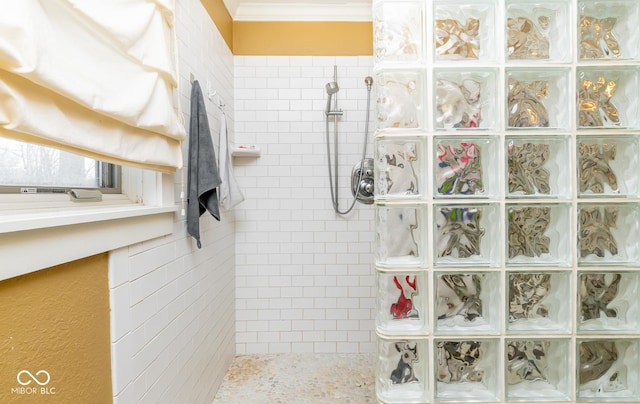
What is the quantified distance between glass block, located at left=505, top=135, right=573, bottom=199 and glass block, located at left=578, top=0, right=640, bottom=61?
331 millimetres

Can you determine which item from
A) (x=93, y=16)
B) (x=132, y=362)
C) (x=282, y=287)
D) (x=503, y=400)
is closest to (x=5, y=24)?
(x=93, y=16)

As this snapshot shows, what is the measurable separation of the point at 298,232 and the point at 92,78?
184 centimetres

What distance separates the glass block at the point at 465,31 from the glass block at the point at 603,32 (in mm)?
317

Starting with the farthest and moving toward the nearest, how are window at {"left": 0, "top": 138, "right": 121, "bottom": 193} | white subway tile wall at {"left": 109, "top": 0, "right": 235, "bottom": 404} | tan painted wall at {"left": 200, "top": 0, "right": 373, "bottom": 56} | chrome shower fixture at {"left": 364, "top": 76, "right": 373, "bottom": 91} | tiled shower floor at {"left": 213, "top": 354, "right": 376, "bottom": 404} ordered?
tan painted wall at {"left": 200, "top": 0, "right": 373, "bottom": 56}
chrome shower fixture at {"left": 364, "top": 76, "right": 373, "bottom": 91}
tiled shower floor at {"left": 213, "top": 354, "right": 376, "bottom": 404}
white subway tile wall at {"left": 109, "top": 0, "right": 235, "bottom": 404}
window at {"left": 0, "top": 138, "right": 121, "bottom": 193}

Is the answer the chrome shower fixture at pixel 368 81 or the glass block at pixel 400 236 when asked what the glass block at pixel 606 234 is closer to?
the glass block at pixel 400 236

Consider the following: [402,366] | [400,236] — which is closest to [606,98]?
[400,236]

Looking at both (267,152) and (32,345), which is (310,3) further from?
(32,345)

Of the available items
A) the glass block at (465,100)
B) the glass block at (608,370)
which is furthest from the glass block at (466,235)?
the glass block at (608,370)

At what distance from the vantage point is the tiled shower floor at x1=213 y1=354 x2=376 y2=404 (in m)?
2.01

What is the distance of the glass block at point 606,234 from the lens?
1272mm

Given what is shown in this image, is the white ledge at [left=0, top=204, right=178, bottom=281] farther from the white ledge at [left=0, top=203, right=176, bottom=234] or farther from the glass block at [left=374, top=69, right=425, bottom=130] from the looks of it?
the glass block at [left=374, top=69, right=425, bottom=130]

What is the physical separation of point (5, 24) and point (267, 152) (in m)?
1.96

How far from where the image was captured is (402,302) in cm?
131

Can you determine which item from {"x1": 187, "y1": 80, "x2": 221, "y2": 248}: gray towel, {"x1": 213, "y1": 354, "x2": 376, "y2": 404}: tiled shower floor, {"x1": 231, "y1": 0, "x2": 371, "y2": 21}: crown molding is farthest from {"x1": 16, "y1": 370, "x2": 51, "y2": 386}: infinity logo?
{"x1": 231, "y1": 0, "x2": 371, "y2": 21}: crown molding
